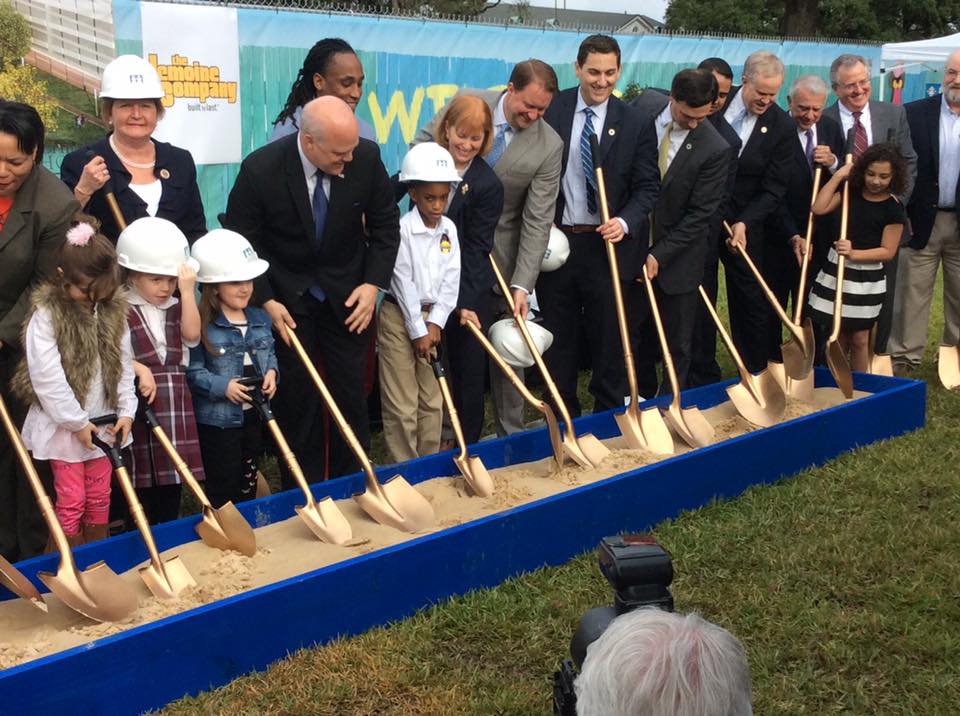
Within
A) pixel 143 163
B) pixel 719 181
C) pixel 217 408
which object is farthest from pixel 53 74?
pixel 719 181

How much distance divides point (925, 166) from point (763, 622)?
4.15m

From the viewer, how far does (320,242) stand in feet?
15.2

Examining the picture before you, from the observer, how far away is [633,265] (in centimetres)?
577

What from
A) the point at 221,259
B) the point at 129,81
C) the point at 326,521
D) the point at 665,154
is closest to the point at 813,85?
the point at 665,154

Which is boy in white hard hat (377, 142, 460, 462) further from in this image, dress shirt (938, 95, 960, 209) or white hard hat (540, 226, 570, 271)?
dress shirt (938, 95, 960, 209)

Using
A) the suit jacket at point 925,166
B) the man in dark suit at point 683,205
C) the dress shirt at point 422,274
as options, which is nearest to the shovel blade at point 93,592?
the dress shirt at point 422,274

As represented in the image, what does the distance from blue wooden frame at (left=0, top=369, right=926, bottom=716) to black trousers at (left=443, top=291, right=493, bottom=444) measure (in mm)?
331

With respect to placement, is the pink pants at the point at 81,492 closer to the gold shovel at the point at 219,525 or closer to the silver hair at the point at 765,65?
the gold shovel at the point at 219,525

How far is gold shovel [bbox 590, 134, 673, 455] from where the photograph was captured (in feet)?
17.4

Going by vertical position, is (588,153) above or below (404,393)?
above

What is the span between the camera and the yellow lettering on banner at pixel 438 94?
25.3 feet

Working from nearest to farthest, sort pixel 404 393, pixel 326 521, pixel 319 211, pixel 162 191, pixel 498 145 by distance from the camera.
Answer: pixel 326 521 → pixel 162 191 → pixel 319 211 → pixel 404 393 → pixel 498 145

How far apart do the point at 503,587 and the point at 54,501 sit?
1.72m

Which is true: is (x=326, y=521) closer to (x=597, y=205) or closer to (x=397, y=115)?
(x=597, y=205)
